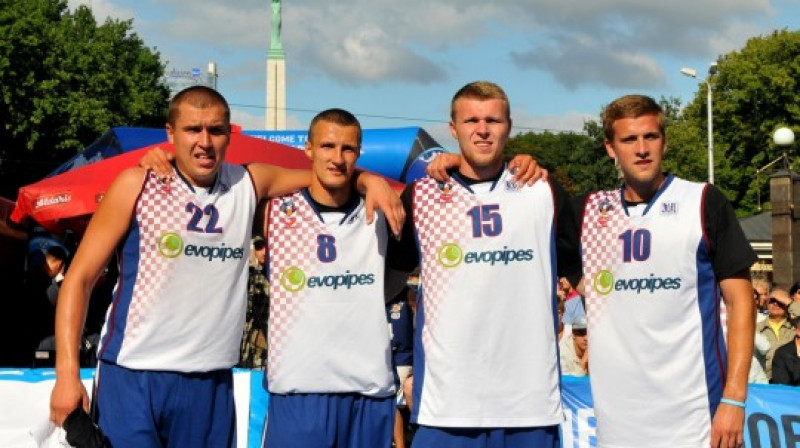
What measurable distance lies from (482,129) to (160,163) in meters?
1.52

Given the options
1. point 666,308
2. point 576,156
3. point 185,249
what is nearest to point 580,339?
point 666,308

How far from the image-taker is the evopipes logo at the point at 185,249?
197 inches

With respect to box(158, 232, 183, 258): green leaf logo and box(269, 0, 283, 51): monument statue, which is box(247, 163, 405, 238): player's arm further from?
box(269, 0, 283, 51): monument statue

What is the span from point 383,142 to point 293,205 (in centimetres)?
1063

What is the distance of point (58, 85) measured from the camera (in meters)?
41.7

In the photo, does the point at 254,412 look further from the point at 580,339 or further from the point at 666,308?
the point at 666,308

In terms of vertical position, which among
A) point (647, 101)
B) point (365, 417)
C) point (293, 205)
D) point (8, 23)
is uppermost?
point (8, 23)

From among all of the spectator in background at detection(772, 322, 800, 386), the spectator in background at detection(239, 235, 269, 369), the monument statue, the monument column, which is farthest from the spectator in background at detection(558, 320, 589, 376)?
the monument statue

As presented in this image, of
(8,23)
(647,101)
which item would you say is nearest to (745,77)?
(8,23)

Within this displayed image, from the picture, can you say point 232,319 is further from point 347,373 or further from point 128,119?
point 128,119

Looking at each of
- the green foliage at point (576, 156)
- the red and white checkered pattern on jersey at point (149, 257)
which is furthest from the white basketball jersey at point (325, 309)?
the green foliage at point (576, 156)

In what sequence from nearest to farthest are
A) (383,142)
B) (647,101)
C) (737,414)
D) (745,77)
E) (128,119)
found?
(737,414) → (647,101) → (383,142) → (128,119) → (745,77)

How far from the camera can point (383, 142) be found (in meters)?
15.9

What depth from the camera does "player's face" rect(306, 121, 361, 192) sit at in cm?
530
